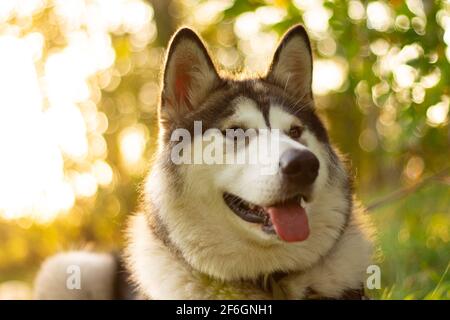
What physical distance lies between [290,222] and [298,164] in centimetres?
34

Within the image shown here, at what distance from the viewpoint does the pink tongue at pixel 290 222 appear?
10.5 feet

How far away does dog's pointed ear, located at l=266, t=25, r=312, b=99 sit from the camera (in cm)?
390

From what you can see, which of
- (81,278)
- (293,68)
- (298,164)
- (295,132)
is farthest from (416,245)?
(298,164)

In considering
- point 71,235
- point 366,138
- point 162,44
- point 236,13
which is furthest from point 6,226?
point 366,138

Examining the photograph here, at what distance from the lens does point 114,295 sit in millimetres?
4871

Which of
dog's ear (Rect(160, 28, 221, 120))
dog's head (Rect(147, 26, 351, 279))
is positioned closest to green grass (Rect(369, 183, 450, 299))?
A: dog's head (Rect(147, 26, 351, 279))

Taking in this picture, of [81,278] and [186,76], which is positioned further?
[81,278]

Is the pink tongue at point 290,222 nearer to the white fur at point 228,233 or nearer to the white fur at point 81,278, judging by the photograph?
the white fur at point 228,233

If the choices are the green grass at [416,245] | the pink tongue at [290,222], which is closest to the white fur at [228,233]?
the pink tongue at [290,222]

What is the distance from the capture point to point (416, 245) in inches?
235

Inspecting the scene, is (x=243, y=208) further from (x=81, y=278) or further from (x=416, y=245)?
(x=416, y=245)

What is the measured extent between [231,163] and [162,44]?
26.4ft

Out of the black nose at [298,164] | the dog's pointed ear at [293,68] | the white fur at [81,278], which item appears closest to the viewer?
the black nose at [298,164]

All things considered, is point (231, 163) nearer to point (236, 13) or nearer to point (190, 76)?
point (190, 76)
